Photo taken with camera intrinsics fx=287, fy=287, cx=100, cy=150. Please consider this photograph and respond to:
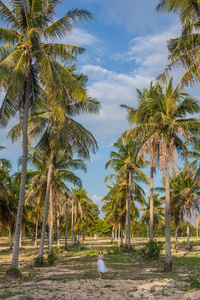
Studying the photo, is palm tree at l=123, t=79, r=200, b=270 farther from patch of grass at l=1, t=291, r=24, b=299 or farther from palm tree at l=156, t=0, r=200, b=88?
patch of grass at l=1, t=291, r=24, b=299

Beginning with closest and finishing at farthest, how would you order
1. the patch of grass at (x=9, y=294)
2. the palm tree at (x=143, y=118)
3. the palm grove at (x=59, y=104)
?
the patch of grass at (x=9, y=294) < the palm grove at (x=59, y=104) < the palm tree at (x=143, y=118)

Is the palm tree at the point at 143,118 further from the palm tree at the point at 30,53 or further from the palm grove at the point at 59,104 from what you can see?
the palm tree at the point at 30,53

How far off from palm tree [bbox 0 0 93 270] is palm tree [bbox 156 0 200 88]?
13.9 feet

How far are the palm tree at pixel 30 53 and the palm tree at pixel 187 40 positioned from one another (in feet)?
13.9

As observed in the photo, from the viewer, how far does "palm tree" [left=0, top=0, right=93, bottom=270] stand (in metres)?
12.8

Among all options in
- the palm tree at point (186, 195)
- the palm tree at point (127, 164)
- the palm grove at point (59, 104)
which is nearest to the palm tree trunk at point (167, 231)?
the palm grove at point (59, 104)

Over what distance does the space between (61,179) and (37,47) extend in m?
12.8

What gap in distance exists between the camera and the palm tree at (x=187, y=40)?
1065 cm

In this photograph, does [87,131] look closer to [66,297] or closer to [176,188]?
[66,297]

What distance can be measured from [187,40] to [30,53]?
6.97 m

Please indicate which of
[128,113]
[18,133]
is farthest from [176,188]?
[18,133]

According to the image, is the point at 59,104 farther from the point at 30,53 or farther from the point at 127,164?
the point at 127,164

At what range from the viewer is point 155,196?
48312mm

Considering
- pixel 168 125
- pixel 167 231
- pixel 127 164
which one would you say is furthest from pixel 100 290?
pixel 127 164
